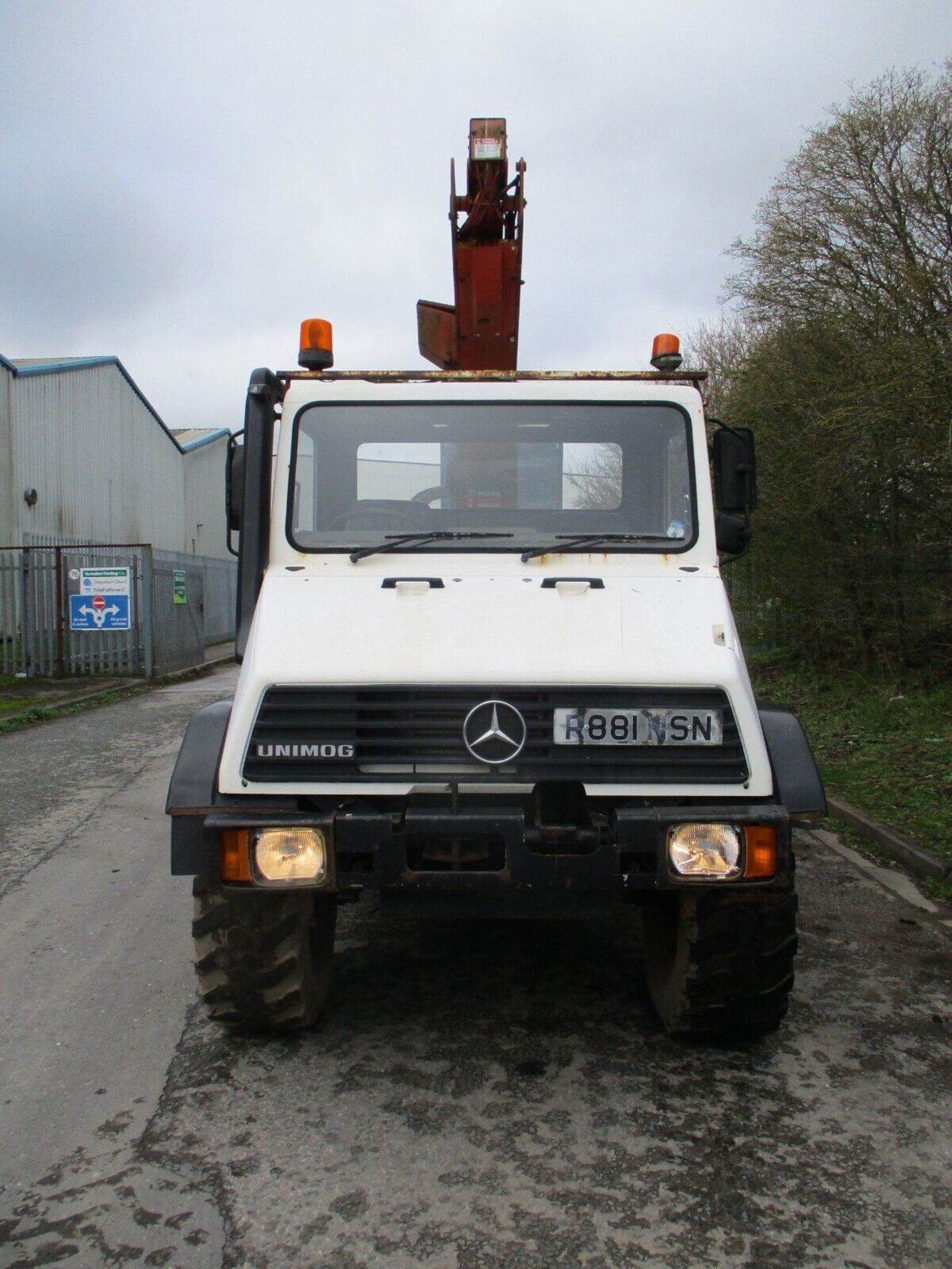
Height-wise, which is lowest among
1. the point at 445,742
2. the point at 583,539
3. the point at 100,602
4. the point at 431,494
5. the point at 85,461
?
the point at 445,742

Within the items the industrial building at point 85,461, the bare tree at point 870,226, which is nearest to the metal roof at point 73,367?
the industrial building at point 85,461

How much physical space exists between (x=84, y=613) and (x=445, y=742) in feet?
54.0

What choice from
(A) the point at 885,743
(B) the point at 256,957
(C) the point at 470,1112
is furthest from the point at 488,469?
(A) the point at 885,743

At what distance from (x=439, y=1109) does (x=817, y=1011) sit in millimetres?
1660

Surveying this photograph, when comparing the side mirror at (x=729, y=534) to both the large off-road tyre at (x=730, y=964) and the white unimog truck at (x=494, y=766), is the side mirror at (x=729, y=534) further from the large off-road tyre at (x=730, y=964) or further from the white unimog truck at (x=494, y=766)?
the large off-road tyre at (x=730, y=964)

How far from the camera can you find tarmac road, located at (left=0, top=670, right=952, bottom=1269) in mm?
2744

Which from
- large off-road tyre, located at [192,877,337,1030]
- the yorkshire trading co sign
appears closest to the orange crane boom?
large off-road tyre, located at [192,877,337,1030]

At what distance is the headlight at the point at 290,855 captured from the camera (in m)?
3.41

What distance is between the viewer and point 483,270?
754 centimetres

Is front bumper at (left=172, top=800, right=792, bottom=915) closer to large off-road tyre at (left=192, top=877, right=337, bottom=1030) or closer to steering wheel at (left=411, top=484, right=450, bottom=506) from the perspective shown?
large off-road tyre at (left=192, top=877, right=337, bottom=1030)

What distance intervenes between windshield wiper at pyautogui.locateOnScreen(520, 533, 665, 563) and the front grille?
82cm

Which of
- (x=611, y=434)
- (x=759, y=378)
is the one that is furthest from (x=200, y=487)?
(x=611, y=434)

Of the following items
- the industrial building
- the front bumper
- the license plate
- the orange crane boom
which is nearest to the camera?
the front bumper

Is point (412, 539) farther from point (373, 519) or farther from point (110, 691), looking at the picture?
point (110, 691)
